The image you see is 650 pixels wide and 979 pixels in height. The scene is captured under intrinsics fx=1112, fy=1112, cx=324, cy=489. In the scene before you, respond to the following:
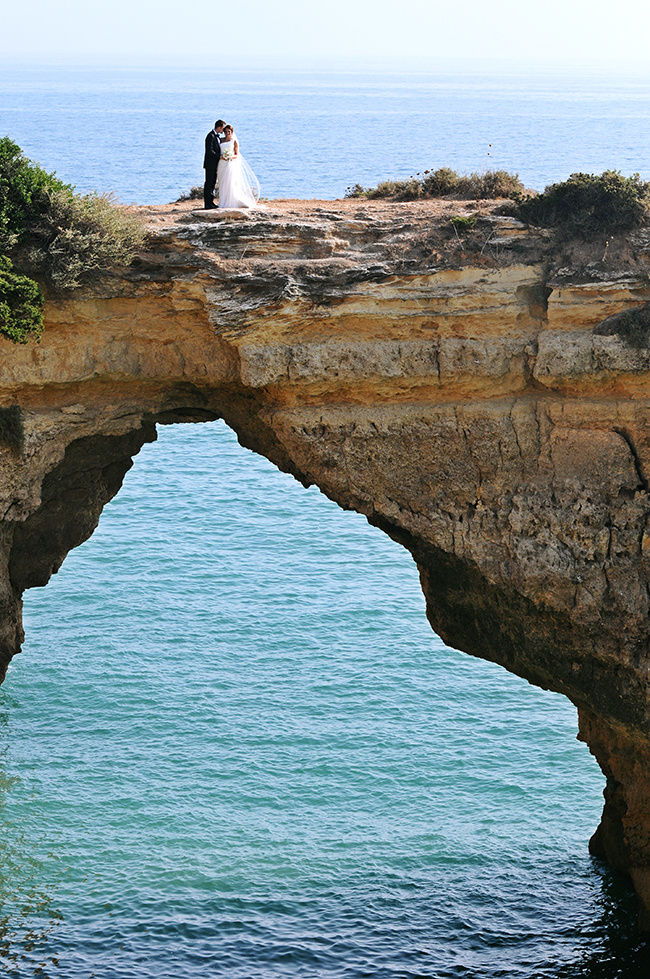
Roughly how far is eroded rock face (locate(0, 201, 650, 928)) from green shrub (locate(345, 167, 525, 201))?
1.45 metres

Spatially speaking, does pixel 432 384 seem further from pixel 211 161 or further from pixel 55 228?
pixel 55 228

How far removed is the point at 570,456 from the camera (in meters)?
17.6

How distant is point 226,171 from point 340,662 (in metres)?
14.6

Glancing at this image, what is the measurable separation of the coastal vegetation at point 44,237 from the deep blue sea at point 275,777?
33.5 ft

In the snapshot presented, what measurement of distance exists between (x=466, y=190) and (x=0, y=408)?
926 cm

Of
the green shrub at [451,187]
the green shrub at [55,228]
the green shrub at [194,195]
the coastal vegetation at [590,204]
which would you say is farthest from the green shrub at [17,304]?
the green shrub at [451,187]

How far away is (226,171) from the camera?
1888 centimetres

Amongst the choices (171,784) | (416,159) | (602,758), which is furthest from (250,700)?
(416,159)

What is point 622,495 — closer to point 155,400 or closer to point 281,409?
point 281,409

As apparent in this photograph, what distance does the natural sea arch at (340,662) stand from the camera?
23453 mm

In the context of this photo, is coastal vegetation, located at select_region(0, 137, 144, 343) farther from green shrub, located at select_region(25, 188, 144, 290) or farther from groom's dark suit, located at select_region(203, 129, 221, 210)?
groom's dark suit, located at select_region(203, 129, 221, 210)

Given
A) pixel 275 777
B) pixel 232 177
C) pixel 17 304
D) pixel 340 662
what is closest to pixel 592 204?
pixel 232 177

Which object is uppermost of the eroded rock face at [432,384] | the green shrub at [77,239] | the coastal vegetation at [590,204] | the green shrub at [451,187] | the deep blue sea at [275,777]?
the green shrub at [451,187]

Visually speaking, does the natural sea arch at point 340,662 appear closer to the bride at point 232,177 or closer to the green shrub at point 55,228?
the green shrub at point 55,228
